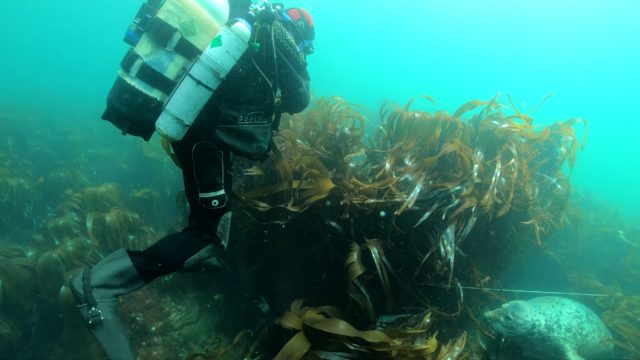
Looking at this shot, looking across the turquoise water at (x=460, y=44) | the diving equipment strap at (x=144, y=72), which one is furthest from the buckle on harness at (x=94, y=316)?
the turquoise water at (x=460, y=44)

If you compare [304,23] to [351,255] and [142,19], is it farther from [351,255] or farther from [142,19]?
[351,255]

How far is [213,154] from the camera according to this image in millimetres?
2281

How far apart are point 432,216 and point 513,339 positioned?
1572mm

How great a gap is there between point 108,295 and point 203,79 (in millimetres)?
1620

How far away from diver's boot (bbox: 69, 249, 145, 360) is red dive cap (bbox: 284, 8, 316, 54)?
7.36 ft

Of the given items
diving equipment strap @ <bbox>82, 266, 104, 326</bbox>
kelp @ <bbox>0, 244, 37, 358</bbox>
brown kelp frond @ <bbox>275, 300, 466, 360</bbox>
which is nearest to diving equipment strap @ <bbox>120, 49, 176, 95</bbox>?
diving equipment strap @ <bbox>82, 266, 104, 326</bbox>

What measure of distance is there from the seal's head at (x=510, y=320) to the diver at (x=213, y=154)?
2.76m

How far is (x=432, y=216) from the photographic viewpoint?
2945 millimetres

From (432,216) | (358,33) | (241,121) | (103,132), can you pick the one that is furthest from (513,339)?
(358,33)

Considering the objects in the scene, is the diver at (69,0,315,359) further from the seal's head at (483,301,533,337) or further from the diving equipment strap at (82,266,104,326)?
the seal's head at (483,301,533,337)

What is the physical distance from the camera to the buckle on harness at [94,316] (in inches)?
80.4

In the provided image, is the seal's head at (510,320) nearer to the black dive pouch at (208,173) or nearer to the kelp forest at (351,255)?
the kelp forest at (351,255)

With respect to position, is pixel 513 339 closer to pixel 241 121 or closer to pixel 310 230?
pixel 310 230

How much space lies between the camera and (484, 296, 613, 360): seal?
3.16 m
